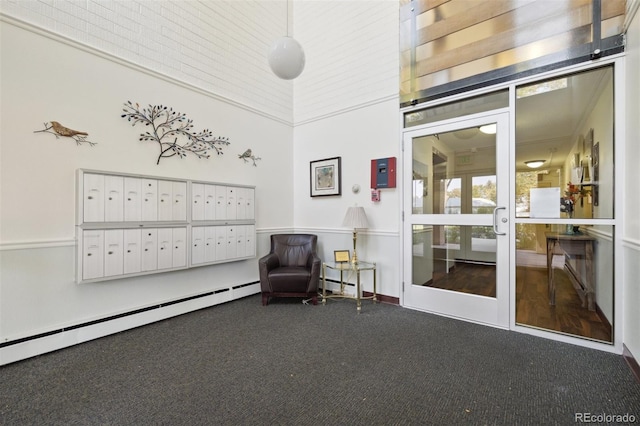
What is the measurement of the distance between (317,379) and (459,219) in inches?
90.2

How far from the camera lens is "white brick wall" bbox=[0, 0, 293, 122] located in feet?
8.66

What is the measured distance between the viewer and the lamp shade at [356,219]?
3.69 m

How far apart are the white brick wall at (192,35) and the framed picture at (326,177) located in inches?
40.7

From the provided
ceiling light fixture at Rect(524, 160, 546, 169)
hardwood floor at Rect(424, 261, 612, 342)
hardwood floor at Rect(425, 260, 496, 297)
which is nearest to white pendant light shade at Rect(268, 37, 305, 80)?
ceiling light fixture at Rect(524, 160, 546, 169)

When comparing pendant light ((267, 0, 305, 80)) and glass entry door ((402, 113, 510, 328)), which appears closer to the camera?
pendant light ((267, 0, 305, 80))

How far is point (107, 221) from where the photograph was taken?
271 centimetres

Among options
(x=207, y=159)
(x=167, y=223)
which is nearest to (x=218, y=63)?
(x=207, y=159)

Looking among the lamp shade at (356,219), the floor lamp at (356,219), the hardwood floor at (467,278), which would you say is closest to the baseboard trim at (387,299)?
the hardwood floor at (467,278)

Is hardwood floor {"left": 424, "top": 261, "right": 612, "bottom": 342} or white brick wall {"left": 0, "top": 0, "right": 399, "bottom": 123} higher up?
white brick wall {"left": 0, "top": 0, "right": 399, "bottom": 123}

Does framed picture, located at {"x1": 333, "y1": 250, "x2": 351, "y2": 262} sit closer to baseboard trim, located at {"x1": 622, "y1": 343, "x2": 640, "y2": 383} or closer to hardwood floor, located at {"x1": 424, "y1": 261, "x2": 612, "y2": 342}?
hardwood floor, located at {"x1": 424, "y1": 261, "x2": 612, "y2": 342}

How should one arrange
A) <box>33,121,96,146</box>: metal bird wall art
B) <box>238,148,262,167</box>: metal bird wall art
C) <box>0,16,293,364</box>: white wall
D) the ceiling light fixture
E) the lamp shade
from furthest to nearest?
<box>238,148,262,167</box>: metal bird wall art < the lamp shade < the ceiling light fixture < <box>33,121,96,146</box>: metal bird wall art < <box>0,16,293,364</box>: white wall

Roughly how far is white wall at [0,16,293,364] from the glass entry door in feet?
9.26

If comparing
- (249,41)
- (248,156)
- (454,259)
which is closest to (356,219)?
(454,259)

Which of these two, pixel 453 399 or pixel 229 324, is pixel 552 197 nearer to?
pixel 453 399
